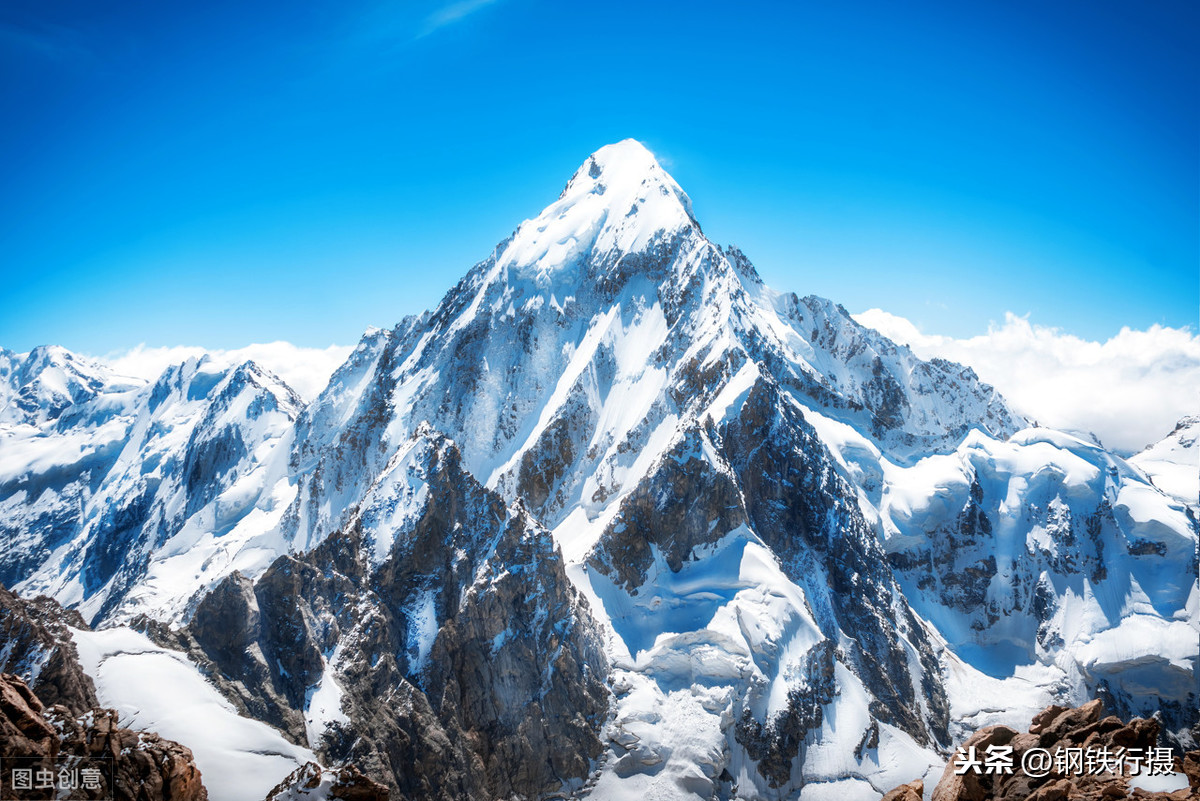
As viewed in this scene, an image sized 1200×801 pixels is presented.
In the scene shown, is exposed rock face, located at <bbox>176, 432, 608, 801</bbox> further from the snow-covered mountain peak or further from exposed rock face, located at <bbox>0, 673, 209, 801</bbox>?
the snow-covered mountain peak

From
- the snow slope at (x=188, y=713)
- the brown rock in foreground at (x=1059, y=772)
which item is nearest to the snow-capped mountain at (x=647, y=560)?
the snow slope at (x=188, y=713)

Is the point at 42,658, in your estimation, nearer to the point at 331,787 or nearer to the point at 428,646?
the point at 331,787

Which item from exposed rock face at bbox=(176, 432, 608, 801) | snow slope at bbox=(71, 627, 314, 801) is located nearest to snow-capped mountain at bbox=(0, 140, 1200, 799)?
exposed rock face at bbox=(176, 432, 608, 801)

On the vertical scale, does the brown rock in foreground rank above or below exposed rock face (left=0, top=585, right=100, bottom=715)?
below

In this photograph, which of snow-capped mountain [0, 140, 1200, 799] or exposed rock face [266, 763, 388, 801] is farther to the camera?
snow-capped mountain [0, 140, 1200, 799]

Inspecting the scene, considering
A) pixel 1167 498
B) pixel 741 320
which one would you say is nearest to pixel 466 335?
pixel 741 320

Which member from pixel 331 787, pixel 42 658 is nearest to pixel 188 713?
pixel 42 658
